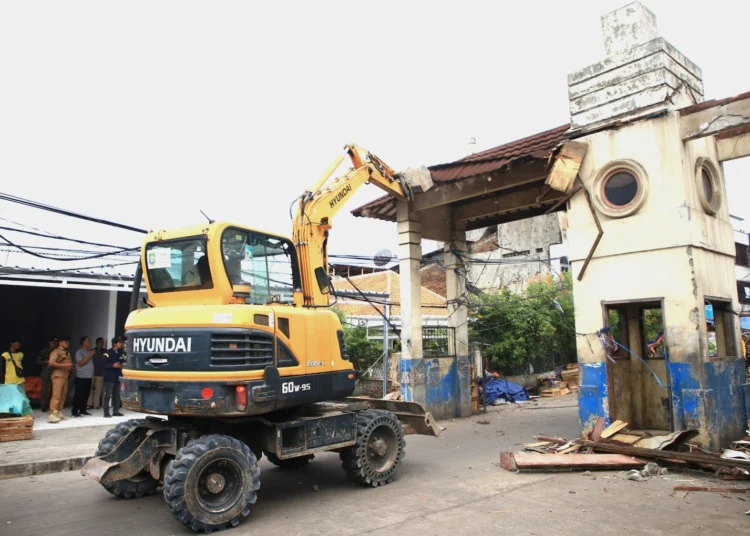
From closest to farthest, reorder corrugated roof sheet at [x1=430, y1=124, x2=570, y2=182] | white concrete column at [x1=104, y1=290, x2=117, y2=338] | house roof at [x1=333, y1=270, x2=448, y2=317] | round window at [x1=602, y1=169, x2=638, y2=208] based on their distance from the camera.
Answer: round window at [x1=602, y1=169, x2=638, y2=208] → corrugated roof sheet at [x1=430, y1=124, x2=570, y2=182] → white concrete column at [x1=104, y1=290, x2=117, y2=338] → house roof at [x1=333, y1=270, x2=448, y2=317]

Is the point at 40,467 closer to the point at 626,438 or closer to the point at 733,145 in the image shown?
the point at 626,438

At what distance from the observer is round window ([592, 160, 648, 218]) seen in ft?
29.8

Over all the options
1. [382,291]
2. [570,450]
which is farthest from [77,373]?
[382,291]

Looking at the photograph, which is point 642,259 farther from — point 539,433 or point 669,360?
point 539,433

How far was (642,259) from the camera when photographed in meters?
8.98

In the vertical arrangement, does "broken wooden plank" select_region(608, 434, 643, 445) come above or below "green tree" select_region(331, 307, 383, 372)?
below

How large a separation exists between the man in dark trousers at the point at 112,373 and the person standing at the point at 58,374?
76 cm

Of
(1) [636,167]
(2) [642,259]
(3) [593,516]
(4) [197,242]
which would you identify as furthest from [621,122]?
(4) [197,242]

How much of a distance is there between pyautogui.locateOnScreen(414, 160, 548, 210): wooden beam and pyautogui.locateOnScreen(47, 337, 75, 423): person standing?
27.3ft

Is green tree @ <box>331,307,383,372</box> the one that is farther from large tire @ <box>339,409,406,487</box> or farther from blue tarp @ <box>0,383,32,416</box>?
large tire @ <box>339,409,406,487</box>

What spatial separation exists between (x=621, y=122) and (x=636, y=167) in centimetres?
82

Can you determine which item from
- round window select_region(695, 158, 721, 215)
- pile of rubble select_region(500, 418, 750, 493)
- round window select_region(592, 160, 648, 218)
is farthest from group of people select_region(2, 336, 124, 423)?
round window select_region(695, 158, 721, 215)

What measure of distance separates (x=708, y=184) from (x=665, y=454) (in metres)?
4.76

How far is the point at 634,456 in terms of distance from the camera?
26.5 ft
